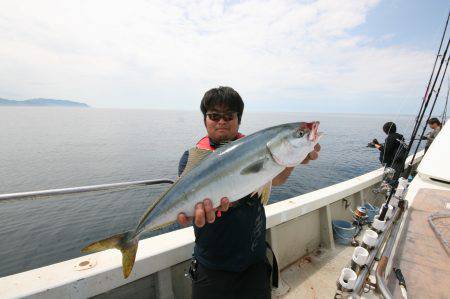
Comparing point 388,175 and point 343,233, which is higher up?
point 388,175

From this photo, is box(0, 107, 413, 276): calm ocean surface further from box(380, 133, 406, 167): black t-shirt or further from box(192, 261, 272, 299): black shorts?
box(192, 261, 272, 299): black shorts

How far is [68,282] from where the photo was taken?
2.65 metres

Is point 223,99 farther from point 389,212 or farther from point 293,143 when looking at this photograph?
point 389,212

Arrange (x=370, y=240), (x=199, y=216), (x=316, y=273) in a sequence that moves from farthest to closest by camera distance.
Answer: (x=316, y=273), (x=370, y=240), (x=199, y=216)

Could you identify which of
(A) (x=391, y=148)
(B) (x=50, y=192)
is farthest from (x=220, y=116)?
(A) (x=391, y=148)

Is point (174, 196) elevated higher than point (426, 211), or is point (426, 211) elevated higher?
point (174, 196)

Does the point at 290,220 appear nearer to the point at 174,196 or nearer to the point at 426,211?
the point at 426,211

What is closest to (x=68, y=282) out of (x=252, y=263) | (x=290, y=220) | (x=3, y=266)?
(x=252, y=263)

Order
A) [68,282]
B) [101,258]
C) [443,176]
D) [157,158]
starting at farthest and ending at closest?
[157,158] < [443,176] < [101,258] < [68,282]

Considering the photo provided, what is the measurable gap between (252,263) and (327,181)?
21.5 meters

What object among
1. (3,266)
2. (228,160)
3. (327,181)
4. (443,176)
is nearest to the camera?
(228,160)

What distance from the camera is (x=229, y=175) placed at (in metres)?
2.45

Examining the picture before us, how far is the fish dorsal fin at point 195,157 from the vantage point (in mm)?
2591

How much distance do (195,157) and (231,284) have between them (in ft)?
4.62
